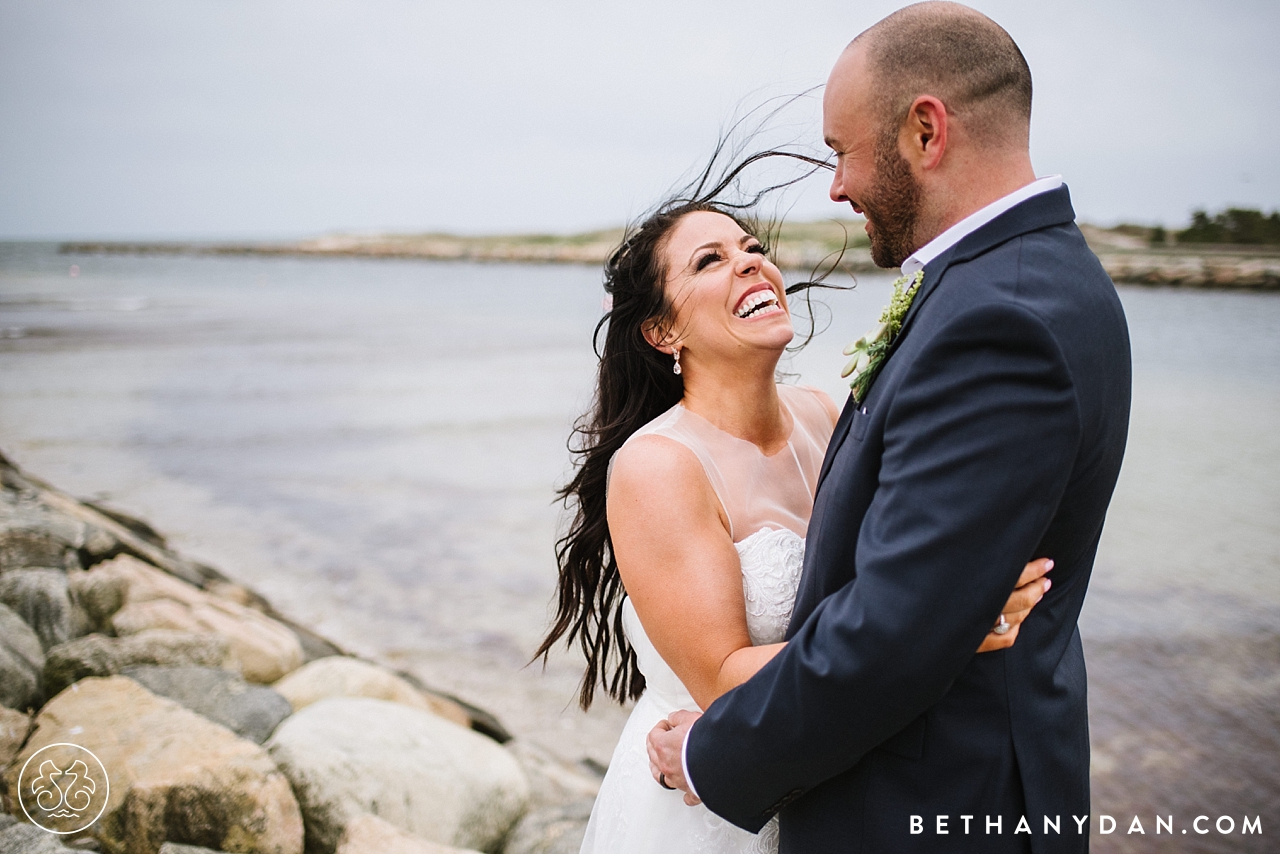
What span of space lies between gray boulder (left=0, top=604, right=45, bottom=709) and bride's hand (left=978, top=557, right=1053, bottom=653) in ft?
13.8

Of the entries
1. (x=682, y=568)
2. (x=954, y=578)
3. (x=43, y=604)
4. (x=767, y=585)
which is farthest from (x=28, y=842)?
(x=954, y=578)

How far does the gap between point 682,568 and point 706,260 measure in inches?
38.7

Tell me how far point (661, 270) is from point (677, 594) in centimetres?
105

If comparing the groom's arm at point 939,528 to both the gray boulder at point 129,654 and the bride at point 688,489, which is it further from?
the gray boulder at point 129,654

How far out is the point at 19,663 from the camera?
405cm

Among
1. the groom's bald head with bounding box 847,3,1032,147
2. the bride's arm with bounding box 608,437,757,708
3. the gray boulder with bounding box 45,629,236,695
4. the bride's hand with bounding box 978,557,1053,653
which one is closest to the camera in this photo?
the bride's hand with bounding box 978,557,1053,653

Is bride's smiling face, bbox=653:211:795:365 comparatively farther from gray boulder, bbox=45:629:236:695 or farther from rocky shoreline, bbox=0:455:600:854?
gray boulder, bbox=45:629:236:695

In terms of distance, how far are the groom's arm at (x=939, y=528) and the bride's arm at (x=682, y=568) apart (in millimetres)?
492

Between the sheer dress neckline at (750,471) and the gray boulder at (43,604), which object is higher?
the sheer dress neckline at (750,471)

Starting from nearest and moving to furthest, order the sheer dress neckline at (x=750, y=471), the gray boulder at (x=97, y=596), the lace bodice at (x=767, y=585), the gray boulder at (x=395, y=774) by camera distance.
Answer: the lace bodice at (x=767, y=585) < the sheer dress neckline at (x=750, y=471) < the gray boulder at (x=395, y=774) < the gray boulder at (x=97, y=596)

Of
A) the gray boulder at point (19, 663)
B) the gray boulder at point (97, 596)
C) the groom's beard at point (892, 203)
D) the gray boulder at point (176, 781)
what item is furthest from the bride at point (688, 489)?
the gray boulder at point (97, 596)

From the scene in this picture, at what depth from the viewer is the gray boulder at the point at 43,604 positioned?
4.68 m

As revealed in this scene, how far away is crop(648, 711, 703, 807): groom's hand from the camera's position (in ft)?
6.47

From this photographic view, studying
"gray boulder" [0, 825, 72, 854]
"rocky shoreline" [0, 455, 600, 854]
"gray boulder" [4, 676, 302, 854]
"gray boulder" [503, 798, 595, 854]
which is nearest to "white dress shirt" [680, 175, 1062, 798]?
"rocky shoreline" [0, 455, 600, 854]
